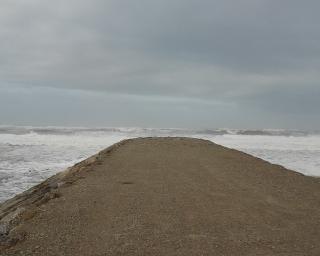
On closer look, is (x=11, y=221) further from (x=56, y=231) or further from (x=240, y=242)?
(x=240, y=242)

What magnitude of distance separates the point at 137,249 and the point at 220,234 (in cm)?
102

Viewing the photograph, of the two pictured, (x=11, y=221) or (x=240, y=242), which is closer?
(x=240, y=242)

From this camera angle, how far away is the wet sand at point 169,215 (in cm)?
477

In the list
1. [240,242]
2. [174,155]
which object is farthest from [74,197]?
[174,155]

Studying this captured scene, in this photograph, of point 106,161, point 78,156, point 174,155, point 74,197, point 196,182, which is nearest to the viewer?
point 74,197

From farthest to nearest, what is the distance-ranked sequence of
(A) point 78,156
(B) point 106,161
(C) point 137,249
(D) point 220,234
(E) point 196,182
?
(A) point 78,156 → (B) point 106,161 → (E) point 196,182 → (D) point 220,234 → (C) point 137,249

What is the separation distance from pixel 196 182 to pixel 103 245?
3.46 metres

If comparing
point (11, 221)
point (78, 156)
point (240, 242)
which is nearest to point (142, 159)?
point (11, 221)

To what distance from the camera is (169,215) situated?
5809mm

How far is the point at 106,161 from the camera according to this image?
10203 millimetres

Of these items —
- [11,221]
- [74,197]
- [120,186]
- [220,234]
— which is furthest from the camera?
[120,186]

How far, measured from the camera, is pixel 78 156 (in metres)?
21.1

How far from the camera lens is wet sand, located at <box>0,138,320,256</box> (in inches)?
188

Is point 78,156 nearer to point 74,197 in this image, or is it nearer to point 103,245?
point 74,197
